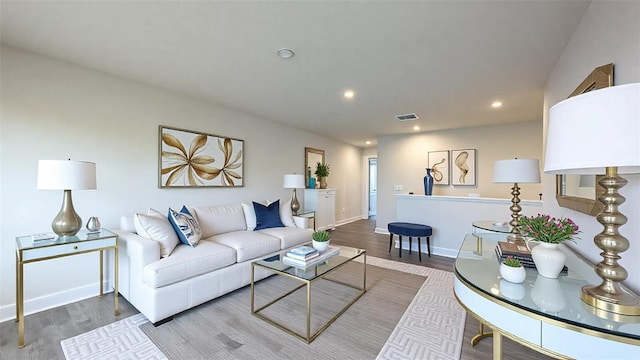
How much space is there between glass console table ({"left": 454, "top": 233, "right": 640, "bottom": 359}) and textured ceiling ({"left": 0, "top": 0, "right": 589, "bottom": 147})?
5.58 ft

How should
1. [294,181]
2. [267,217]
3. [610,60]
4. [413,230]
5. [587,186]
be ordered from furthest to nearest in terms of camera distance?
[294,181]
[413,230]
[267,217]
[587,186]
[610,60]

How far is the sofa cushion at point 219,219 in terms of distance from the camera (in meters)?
3.22

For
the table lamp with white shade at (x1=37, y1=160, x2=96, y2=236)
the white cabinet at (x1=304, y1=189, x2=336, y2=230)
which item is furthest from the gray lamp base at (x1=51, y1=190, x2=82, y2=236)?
the white cabinet at (x1=304, y1=189, x2=336, y2=230)

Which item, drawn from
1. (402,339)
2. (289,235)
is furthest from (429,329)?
(289,235)

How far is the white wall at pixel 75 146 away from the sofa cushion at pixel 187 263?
1020mm

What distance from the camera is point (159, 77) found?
9.23 feet

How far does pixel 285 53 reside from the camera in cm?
226

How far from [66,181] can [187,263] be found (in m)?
1.15

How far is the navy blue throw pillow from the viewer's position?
144 inches

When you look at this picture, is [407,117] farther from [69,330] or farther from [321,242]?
[69,330]

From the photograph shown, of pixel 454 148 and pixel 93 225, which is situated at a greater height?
pixel 454 148

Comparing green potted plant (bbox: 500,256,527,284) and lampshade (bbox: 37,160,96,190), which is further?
lampshade (bbox: 37,160,96,190)

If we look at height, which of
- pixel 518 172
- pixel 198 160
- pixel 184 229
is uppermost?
pixel 198 160

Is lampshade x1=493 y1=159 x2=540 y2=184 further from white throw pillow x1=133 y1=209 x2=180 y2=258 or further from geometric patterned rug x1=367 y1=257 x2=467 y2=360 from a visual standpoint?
white throw pillow x1=133 y1=209 x2=180 y2=258
